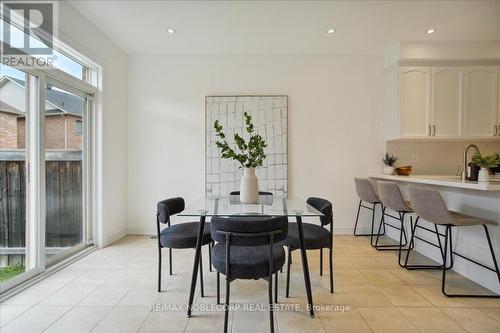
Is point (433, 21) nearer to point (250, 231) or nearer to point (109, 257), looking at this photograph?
point (250, 231)

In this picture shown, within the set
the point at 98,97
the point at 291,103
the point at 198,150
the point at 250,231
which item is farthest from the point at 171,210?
the point at 291,103

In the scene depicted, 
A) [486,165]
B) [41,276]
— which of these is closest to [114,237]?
[41,276]

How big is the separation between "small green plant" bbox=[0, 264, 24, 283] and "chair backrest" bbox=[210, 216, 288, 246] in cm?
205

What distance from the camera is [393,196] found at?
2.93 metres

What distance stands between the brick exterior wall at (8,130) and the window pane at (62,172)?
0.99 ft

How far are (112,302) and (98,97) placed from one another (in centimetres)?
252

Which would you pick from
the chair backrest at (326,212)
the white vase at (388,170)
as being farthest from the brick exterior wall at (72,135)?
the white vase at (388,170)

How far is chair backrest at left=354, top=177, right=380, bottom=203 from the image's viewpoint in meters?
3.45

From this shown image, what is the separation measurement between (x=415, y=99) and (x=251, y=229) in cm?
341

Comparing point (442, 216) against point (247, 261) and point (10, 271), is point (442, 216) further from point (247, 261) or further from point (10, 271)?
point (10, 271)

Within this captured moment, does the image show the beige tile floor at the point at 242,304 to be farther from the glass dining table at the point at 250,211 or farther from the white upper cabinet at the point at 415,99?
the white upper cabinet at the point at 415,99

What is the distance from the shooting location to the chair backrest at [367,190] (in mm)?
3449

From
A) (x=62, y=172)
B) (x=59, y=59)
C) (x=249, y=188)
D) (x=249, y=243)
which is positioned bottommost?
(x=249, y=243)

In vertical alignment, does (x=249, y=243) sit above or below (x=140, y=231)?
above
